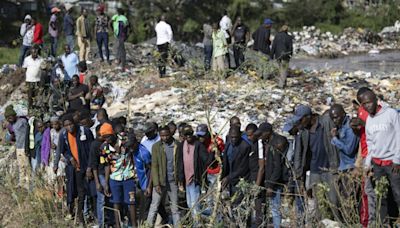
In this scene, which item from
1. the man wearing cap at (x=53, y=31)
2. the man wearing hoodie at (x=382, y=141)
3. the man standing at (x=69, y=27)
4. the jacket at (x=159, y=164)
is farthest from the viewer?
the man wearing cap at (x=53, y=31)

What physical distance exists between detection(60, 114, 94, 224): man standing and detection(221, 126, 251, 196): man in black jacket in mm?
1655

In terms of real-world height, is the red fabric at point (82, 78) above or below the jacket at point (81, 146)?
above


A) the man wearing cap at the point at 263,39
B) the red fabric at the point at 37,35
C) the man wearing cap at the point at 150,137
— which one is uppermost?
the red fabric at the point at 37,35

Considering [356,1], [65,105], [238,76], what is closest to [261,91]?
[238,76]

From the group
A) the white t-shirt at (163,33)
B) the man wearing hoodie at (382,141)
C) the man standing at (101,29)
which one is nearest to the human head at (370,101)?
the man wearing hoodie at (382,141)

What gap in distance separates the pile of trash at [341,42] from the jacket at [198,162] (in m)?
15.3

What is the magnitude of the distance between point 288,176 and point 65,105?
5999 mm

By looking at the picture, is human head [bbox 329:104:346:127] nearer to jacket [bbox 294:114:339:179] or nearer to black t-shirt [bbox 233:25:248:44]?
jacket [bbox 294:114:339:179]

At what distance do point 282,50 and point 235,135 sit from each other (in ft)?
19.0

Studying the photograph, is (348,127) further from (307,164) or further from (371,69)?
(371,69)

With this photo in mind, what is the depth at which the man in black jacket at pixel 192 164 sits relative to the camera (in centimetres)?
739

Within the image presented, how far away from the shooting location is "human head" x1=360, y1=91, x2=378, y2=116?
6242mm

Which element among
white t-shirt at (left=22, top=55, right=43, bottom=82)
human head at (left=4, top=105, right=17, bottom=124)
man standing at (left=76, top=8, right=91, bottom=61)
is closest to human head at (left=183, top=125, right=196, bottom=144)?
human head at (left=4, top=105, right=17, bottom=124)

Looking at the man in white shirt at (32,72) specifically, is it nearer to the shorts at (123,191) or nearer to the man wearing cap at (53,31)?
the man wearing cap at (53,31)
